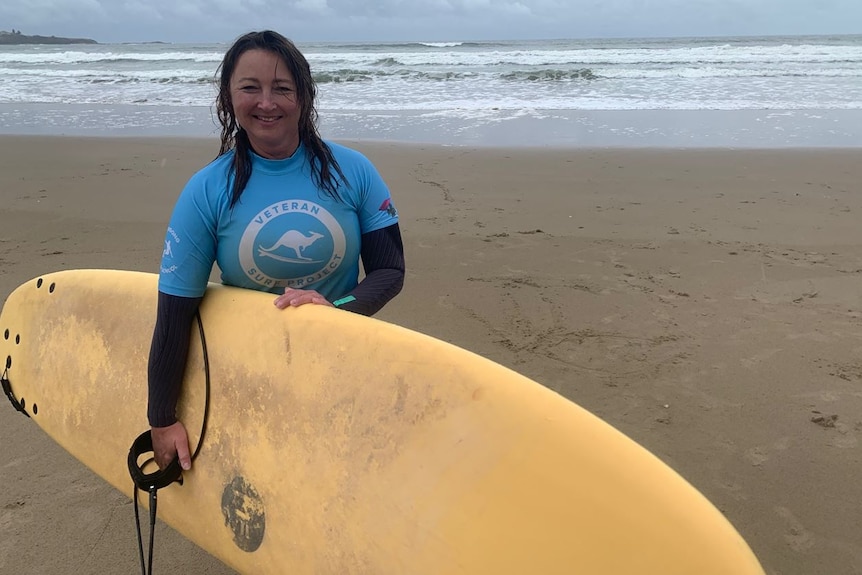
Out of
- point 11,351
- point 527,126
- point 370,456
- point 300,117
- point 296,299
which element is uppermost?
point 300,117

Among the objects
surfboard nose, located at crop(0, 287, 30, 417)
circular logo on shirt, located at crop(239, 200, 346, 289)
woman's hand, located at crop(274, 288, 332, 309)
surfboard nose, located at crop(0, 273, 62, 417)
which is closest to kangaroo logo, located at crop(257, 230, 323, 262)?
circular logo on shirt, located at crop(239, 200, 346, 289)

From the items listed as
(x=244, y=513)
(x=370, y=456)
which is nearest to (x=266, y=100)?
(x=370, y=456)

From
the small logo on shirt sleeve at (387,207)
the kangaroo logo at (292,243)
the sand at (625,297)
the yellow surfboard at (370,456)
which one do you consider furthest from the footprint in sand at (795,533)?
the kangaroo logo at (292,243)

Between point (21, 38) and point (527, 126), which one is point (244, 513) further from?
point (21, 38)

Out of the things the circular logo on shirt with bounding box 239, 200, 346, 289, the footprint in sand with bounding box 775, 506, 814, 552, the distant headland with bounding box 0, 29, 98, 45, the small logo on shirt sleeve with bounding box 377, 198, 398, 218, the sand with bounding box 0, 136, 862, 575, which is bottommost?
the footprint in sand with bounding box 775, 506, 814, 552

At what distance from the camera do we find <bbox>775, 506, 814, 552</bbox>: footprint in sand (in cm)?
212

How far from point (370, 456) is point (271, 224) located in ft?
2.08

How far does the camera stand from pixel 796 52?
23.7 metres

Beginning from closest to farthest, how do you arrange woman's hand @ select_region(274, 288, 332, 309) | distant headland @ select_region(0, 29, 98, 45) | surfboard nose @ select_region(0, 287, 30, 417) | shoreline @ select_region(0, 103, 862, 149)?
1. woman's hand @ select_region(274, 288, 332, 309)
2. surfboard nose @ select_region(0, 287, 30, 417)
3. shoreline @ select_region(0, 103, 862, 149)
4. distant headland @ select_region(0, 29, 98, 45)

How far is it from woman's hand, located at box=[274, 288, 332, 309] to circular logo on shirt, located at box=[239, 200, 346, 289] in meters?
0.07

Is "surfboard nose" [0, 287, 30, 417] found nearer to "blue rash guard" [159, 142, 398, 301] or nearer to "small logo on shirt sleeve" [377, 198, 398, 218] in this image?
"blue rash guard" [159, 142, 398, 301]

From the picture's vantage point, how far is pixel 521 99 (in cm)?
1445

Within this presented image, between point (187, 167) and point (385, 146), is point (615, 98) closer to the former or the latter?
point (385, 146)

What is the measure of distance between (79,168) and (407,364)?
7.61 metres
